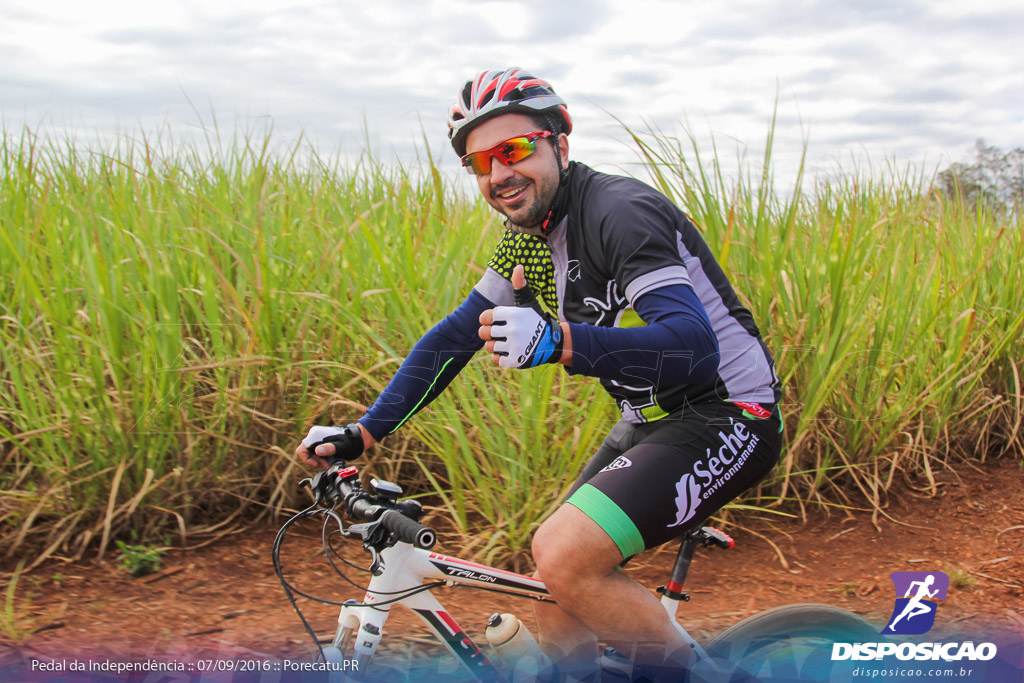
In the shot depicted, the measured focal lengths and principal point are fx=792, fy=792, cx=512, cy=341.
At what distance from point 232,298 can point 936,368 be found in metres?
3.77

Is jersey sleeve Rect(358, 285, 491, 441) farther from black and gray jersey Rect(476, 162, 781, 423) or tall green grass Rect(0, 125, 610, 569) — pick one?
tall green grass Rect(0, 125, 610, 569)

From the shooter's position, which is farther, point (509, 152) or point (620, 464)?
point (509, 152)

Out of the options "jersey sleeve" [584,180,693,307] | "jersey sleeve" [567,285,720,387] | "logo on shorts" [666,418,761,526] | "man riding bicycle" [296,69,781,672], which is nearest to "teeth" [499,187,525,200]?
"man riding bicycle" [296,69,781,672]

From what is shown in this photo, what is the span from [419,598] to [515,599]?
5.20 feet

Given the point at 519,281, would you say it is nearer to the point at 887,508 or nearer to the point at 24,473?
the point at 24,473

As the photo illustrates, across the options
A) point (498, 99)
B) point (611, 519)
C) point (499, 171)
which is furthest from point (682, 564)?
point (498, 99)

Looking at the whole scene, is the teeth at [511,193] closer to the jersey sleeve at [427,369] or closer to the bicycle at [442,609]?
the jersey sleeve at [427,369]

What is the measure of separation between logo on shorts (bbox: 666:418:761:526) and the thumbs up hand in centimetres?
56

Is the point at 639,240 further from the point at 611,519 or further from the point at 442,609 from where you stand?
the point at 442,609

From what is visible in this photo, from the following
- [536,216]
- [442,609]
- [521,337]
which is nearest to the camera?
[521,337]

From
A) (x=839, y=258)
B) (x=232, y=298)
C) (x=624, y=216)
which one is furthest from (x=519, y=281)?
(x=839, y=258)

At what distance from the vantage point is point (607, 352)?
6.29 ft

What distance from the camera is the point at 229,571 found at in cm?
346

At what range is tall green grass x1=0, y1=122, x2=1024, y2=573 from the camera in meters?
3.46
